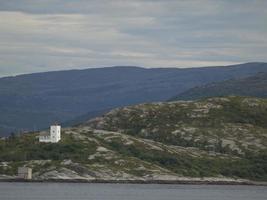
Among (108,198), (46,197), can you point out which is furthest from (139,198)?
(46,197)

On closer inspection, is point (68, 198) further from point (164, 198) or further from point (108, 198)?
point (164, 198)

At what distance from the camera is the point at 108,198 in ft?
635

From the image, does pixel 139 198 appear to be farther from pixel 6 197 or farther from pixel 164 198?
pixel 6 197

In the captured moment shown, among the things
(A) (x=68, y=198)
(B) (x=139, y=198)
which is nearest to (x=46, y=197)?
(A) (x=68, y=198)

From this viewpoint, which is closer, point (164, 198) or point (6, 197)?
point (6, 197)

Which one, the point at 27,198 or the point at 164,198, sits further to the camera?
the point at 164,198

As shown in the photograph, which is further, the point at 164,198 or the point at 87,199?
the point at 164,198

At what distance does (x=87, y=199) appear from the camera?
611 feet

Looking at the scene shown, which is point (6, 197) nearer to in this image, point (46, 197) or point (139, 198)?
point (46, 197)

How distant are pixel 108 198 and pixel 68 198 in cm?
881

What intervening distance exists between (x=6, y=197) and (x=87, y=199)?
16738mm

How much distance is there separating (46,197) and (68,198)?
552cm

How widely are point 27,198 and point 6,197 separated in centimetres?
439

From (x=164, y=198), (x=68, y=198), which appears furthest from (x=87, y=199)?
(x=164, y=198)
